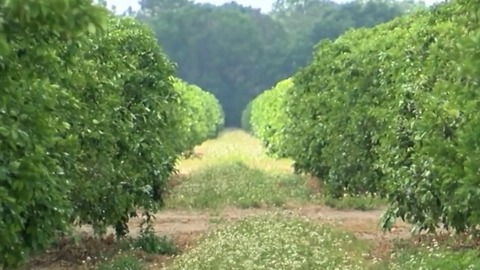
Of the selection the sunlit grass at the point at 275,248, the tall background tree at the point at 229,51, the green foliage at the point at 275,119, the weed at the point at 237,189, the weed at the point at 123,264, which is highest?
the tall background tree at the point at 229,51

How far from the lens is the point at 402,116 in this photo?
45.1 feet

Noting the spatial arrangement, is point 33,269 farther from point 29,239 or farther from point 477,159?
point 477,159

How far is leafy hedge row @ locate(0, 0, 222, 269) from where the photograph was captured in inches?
183

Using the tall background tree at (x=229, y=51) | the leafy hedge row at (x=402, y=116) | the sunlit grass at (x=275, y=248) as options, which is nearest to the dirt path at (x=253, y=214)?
the leafy hedge row at (x=402, y=116)

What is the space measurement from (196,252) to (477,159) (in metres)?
6.85

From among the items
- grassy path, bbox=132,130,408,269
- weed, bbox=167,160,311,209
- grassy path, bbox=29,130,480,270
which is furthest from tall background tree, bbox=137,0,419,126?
grassy path, bbox=29,130,480,270

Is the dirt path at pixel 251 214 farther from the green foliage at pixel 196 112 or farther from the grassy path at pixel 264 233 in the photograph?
the green foliage at pixel 196 112

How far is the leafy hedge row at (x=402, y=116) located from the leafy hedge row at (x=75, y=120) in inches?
→ 97.9

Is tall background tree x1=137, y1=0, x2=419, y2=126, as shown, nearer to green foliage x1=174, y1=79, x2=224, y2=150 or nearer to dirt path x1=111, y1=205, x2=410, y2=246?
green foliage x1=174, y1=79, x2=224, y2=150

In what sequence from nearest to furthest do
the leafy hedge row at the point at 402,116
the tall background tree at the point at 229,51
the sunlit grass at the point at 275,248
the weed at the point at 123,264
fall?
the leafy hedge row at the point at 402,116, the sunlit grass at the point at 275,248, the weed at the point at 123,264, the tall background tree at the point at 229,51

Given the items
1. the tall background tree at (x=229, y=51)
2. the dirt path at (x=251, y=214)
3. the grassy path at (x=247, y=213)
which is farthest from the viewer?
the tall background tree at (x=229, y=51)

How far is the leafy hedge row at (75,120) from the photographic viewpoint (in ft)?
15.2

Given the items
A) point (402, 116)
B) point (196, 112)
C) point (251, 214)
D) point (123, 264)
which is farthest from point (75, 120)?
point (196, 112)

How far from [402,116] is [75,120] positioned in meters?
4.67
